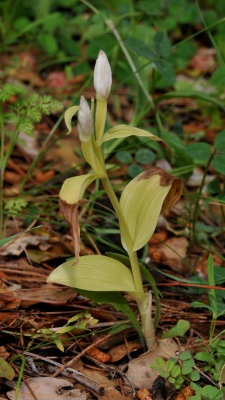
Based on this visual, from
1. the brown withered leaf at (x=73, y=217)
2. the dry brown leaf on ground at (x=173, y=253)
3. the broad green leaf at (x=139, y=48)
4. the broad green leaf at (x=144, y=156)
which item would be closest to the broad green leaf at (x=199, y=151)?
the broad green leaf at (x=144, y=156)

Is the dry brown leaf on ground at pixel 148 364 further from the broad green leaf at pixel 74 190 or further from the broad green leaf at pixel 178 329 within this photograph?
the broad green leaf at pixel 74 190

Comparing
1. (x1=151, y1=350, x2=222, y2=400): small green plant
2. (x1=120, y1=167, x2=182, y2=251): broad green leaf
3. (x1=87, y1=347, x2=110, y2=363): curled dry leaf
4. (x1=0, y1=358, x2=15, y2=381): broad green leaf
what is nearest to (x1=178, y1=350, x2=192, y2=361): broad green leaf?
(x1=151, y1=350, x2=222, y2=400): small green plant

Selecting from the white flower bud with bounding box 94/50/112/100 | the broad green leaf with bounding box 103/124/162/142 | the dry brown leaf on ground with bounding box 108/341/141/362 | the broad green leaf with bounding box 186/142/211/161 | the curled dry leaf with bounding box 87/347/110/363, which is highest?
the white flower bud with bounding box 94/50/112/100

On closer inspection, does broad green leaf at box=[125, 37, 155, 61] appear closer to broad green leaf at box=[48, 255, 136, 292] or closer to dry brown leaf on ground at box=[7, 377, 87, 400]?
broad green leaf at box=[48, 255, 136, 292]

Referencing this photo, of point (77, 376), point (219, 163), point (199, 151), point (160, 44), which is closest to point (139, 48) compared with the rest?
point (160, 44)

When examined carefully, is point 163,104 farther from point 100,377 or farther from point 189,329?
point 100,377

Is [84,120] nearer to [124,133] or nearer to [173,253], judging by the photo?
[124,133]
